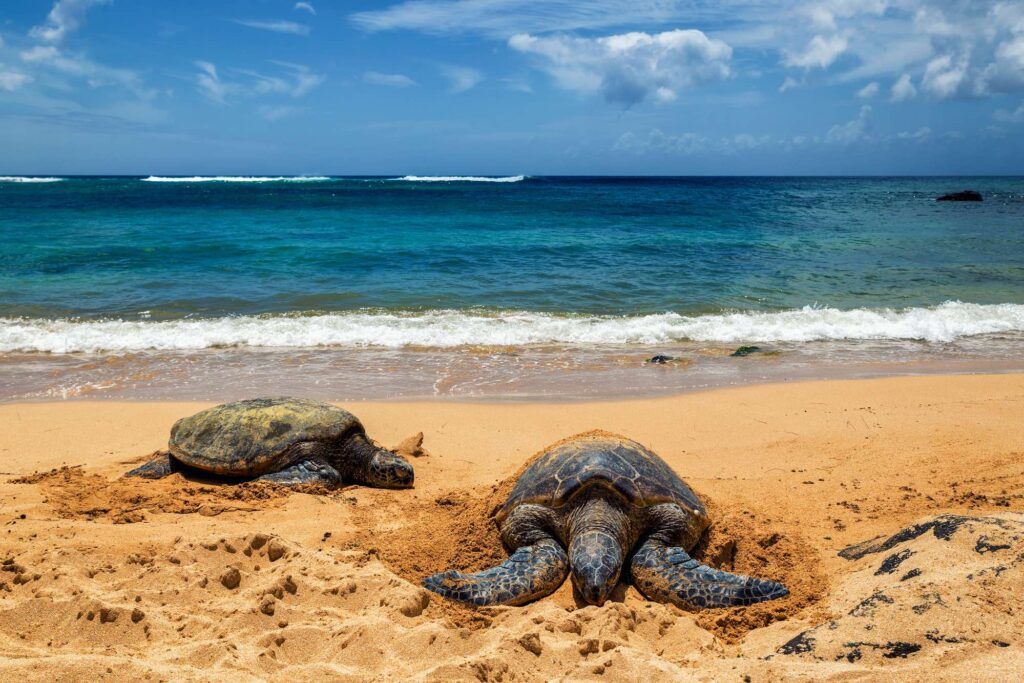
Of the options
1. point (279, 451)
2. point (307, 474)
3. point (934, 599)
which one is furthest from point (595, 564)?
point (279, 451)

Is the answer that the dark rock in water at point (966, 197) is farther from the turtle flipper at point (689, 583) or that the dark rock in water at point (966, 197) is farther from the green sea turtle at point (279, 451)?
the turtle flipper at point (689, 583)

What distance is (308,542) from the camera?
15.1ft

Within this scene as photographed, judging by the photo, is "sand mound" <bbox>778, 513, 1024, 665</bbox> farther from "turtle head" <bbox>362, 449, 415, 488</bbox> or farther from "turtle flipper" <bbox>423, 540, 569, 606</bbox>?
"turtle head" <bbox>362, 449, 415, 488</bbox>

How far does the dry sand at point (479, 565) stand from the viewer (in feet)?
9.82

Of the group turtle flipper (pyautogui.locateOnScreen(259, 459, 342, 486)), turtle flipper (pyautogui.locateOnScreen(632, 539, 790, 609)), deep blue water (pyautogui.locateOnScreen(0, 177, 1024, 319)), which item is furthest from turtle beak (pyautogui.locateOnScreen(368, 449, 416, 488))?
deep blue water (pyautogui.locateOnScreen(0, 177, 1024, 319))

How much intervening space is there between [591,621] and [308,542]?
2130 mm

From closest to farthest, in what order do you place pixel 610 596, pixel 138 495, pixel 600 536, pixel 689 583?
pixel 689 583, pixel 610 596, pixel 600 536, pixel 138 495

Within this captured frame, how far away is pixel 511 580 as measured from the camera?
399cm

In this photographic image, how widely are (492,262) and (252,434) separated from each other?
1497 centimetres

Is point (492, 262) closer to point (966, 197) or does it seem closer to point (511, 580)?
point (511, 580)

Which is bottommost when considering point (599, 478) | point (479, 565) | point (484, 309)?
point (479, 565)

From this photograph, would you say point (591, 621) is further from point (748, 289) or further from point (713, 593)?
point (748, 289)

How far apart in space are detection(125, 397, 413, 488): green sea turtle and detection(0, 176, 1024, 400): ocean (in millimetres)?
2281

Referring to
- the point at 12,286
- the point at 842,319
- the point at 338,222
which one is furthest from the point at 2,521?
the point at 338,222
